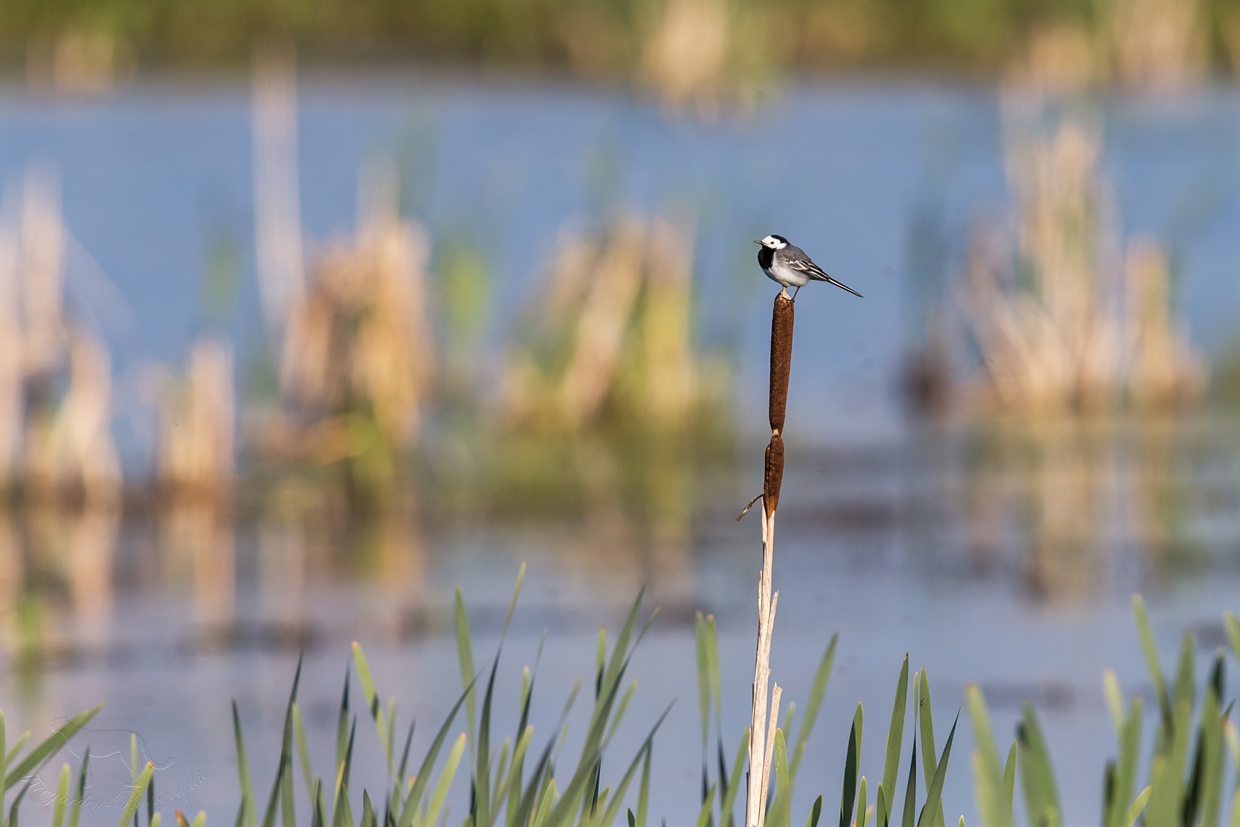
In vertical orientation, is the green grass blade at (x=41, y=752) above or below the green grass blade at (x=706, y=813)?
above

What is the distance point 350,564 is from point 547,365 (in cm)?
176

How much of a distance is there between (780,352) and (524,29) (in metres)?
14.2

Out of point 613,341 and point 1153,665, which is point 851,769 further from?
point 613,341

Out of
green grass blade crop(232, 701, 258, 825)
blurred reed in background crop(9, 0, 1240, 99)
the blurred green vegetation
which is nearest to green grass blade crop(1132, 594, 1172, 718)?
green grass blade crop(232, 701, 258, 825)

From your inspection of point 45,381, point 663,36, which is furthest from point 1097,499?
point 663,36

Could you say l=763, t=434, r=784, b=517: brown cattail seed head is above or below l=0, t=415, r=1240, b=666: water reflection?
above

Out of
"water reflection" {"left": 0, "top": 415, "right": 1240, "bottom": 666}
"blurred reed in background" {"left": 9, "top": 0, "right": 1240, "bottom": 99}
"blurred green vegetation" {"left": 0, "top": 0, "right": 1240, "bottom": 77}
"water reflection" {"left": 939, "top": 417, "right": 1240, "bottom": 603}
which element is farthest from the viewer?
"blurred green vegetation" {"left": 0, "top": 0, "right": 1240, "bottom": 77}

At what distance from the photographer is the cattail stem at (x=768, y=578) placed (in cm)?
153

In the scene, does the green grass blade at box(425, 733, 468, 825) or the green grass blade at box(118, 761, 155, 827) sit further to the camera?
the green grass blade at box(425, 733, 468, 825)

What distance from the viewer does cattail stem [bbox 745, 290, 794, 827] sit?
153 centimetres

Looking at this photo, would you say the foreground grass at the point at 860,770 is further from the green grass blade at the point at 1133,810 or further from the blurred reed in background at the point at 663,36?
the blurred reed in background at the point at 663,36

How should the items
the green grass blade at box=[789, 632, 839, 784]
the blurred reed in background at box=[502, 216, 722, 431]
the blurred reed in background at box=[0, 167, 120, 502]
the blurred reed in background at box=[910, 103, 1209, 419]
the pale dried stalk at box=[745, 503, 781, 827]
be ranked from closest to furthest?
the pale dried stalk at box=[745, 503, 781, 827], the green grass blade at box=[789, 632, 839, 784], the blurred reed in background at box=[0, 167, 120, 502], the blurred reed in background at box=[502, 216, 722, 431], the blurred reed in background at box=[910, 103, 1209, 419]

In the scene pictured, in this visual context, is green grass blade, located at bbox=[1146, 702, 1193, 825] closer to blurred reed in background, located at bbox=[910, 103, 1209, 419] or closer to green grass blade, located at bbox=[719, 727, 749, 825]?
green grass blade, located at bbox=[719, 727, 749, 825]

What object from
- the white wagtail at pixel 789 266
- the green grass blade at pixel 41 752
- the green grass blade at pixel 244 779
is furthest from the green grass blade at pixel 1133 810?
the green grass blade at pixel 41 752
